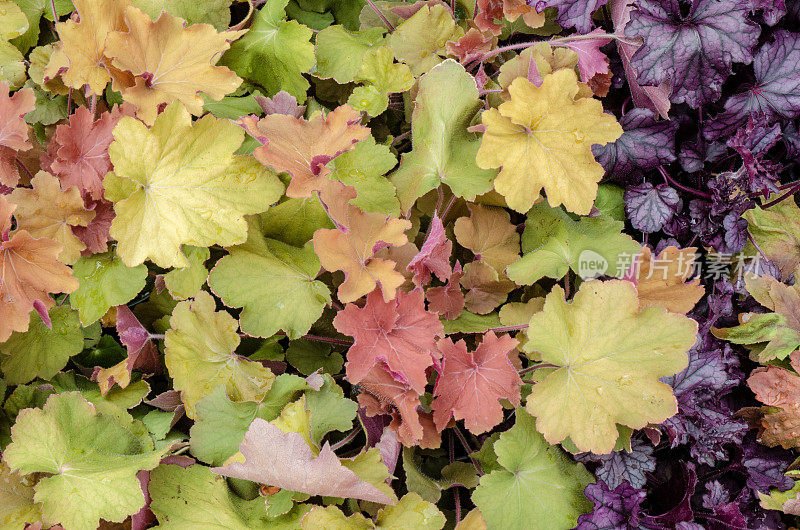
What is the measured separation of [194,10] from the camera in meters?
1.23

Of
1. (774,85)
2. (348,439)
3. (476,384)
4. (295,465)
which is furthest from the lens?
(774,85)

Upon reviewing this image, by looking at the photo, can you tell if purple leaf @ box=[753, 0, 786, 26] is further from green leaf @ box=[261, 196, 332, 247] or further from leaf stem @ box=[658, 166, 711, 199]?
green leaf @ box=[261, 196, 332, 247]

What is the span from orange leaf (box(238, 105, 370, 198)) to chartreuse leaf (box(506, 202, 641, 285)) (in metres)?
0.39

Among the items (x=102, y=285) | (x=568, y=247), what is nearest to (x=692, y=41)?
(x=568, y=247)

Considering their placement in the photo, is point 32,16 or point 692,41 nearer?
point 692,41

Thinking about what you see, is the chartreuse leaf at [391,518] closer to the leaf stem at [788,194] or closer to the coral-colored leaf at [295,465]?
the coral-colored leaf at [295,465]

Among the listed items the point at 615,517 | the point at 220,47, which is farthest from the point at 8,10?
the point at 615,517

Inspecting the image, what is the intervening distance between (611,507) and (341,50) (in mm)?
1033

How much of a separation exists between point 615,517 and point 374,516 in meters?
0.43

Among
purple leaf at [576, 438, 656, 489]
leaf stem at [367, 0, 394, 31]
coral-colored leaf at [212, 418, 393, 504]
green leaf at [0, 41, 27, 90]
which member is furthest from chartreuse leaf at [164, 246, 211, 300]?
purple leaf at [576, 438, 656, 489]

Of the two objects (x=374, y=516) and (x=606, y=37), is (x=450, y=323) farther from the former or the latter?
(x=606, y=37)

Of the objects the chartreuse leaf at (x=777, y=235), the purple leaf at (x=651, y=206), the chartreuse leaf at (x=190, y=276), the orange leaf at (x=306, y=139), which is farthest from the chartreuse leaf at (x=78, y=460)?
the chartreuse leaf at (x=777, y=235)

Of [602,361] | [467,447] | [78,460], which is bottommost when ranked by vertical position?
[467,447]

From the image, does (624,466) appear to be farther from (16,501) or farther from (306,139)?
(16,501)
